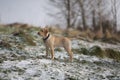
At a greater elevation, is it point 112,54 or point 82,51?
point 82,51

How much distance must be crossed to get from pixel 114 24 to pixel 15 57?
1811cm

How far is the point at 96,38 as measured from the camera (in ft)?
71.7

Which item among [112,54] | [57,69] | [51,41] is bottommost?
[112,54]

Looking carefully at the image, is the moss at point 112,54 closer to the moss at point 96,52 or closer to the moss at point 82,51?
the moss at point 96,52

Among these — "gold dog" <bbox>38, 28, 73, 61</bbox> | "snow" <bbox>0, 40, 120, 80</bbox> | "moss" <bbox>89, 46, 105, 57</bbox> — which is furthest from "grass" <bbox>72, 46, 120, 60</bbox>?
"gold dog" <bbox>38, 28, 73, 61</bbox>

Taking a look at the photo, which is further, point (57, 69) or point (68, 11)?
point (68, 11)

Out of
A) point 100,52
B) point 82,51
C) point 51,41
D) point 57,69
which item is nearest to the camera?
point 57,69

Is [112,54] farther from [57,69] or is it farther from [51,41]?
[57,69]

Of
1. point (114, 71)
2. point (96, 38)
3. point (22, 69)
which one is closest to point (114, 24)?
point (96, 38)

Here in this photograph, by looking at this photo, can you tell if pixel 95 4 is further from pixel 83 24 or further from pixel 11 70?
pixel 11 70

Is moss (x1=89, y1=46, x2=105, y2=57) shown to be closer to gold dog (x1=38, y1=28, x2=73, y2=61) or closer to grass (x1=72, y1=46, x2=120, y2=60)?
grass (x1=72, y1=46, x2=120, y2=60)

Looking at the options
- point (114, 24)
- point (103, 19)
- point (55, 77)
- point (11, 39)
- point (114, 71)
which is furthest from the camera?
point (103, 19)

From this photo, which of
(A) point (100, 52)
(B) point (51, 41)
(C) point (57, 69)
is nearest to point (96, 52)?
(A) point (100, 52)

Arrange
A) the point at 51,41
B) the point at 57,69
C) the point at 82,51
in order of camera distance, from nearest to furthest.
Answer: the point at 57,69 → the point at 51,41 → the point at 82,51
